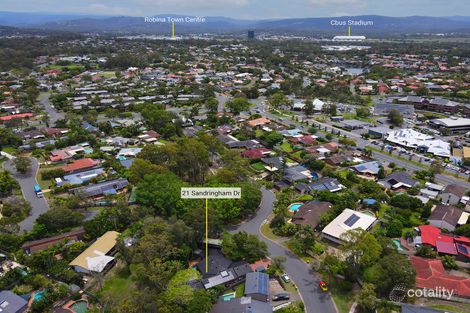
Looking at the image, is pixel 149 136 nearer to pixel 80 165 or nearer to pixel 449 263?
pixel 80 165

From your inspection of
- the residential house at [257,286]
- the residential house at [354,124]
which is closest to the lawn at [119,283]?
the residential house at [257,286]

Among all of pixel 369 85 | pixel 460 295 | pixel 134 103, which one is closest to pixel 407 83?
pixel 369 85

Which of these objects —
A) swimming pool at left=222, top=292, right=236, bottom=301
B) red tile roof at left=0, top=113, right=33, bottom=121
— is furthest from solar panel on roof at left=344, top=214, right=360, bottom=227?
red tile roof at left=0, top=113, right=33, bottom=121

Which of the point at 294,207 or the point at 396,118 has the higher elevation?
the point at 396,118

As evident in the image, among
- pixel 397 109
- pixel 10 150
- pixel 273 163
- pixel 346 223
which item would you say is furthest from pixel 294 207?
pixel 397 109

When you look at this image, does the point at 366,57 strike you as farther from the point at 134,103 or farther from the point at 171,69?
the point at 134,103

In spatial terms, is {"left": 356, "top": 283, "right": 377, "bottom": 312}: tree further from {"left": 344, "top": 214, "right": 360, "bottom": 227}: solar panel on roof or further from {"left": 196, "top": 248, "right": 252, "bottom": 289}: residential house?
{"left": 344, "top": 214, "right": 360, "bottom": 227}: solar panel on roof

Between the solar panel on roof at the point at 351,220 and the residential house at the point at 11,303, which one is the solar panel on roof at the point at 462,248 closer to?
the solar panel on roof at the point at 351,220
